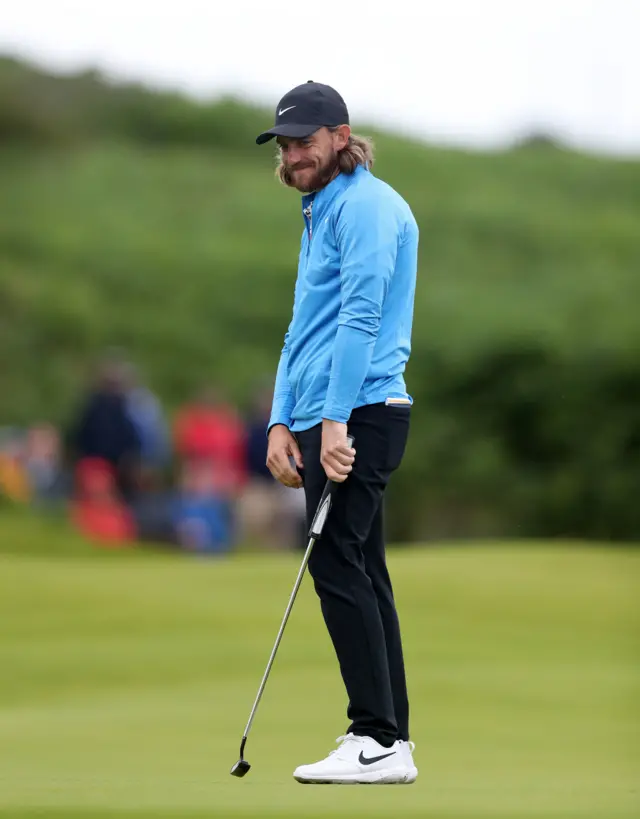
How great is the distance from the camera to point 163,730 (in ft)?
18.3

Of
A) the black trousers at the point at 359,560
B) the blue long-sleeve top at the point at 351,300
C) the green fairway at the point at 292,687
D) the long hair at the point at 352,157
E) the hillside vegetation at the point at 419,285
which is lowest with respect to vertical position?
the green fairway at the point at 292,687

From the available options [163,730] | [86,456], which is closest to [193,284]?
[86,456]

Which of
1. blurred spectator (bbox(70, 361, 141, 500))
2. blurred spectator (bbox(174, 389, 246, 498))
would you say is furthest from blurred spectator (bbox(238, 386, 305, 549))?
blurred spectator (bbox(70, 361, 141, 500))

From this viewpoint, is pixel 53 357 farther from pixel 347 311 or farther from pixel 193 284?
pixel 347 311

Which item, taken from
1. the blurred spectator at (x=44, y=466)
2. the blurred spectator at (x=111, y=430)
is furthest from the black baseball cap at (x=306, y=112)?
the blurred spectator at (x=44, y=466)

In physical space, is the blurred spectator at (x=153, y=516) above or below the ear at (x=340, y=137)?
below

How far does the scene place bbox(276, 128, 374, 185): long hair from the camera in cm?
431

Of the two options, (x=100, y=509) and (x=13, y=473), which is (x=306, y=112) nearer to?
(x=100, y=509)

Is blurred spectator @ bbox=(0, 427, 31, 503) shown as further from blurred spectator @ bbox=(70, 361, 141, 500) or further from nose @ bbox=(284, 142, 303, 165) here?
nose @ bbox=(284, 142, 303, 165)

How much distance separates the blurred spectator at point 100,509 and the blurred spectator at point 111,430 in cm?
25

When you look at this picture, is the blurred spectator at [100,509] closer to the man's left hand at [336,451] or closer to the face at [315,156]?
the face at [315,156]

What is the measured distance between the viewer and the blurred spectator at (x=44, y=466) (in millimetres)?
16656

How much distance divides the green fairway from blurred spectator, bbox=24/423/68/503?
16.4 ft

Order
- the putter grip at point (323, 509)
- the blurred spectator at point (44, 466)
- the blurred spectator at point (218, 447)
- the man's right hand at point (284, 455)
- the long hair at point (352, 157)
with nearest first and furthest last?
the putter grip at point (323, 509), the long hair at point (352, 157), the man's right hand at point (284, 455), the blurred spectator at point (218, 447), the blurred spectator at point (44, 466)
